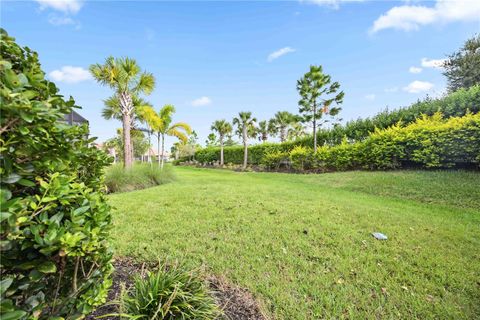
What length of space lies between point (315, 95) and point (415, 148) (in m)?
7.61

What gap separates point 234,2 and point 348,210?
6.17 m

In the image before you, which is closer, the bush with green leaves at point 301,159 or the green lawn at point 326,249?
the green lawn at point 326,249

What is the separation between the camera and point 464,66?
49.7 ft

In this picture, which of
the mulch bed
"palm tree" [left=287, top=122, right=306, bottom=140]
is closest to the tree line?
the mulch bed

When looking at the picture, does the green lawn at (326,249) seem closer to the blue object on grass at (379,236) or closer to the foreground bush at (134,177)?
the blue object on grass at (379,236)

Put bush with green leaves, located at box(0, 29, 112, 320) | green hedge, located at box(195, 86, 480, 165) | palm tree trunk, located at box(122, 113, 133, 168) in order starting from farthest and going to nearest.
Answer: palm tree trunk, located at box(122, 113, 133, 168), green hedge, located at box(195, 86, 480, 165), bush with green leaves, located at box(0, 29, 112, 320)

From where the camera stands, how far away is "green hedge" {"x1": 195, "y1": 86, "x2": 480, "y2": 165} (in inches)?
313

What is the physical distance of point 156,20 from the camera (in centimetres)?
583

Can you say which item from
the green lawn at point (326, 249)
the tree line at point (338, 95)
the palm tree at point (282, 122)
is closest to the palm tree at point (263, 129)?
the palm tree at point (282, 122)

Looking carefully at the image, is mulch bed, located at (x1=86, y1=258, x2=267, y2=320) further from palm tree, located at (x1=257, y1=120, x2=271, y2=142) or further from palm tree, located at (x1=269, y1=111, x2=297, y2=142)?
palm tree, located at (x1=257, y1=120, x2=271, y2=142)

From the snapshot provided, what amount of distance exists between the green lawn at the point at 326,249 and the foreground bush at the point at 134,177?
106 inches

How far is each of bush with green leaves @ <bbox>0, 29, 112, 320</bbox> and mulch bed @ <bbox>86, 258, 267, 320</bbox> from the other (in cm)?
57

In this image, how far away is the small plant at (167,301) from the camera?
4.52ft

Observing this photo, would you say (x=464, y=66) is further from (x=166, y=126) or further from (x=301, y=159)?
(x=166, y=126)
